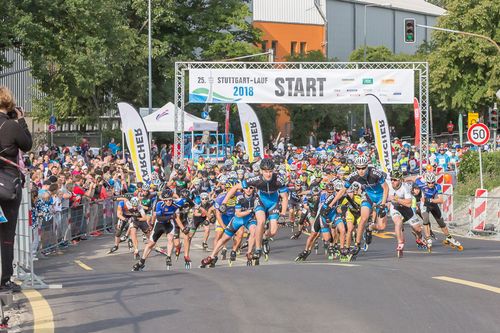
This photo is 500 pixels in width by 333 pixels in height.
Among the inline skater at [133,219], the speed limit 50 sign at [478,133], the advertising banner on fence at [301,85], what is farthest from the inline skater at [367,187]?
the advertising banner on fence at [301,85]

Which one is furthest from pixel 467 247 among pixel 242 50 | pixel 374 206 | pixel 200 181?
pixel 242 50

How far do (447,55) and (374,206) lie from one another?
4784 cm

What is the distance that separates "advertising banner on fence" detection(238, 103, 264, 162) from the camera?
38688 millimetres

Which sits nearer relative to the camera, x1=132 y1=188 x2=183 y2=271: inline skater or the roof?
x1=132 y1=188 x2=183 y2=271: inline skater

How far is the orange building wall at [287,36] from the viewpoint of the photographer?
8706cm

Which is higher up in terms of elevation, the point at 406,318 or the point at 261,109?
the point at 261,109

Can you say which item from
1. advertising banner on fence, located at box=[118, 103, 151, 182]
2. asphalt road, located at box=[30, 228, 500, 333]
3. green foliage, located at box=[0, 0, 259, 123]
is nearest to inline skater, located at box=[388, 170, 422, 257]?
asphalt road, located at box=[30, 228, 500, 333]

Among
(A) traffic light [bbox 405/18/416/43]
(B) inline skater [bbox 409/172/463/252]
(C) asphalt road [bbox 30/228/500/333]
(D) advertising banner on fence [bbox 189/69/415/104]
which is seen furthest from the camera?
(A) traffic light [bbox 405/18/416/43]

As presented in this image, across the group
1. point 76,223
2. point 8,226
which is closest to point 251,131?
point 76,223

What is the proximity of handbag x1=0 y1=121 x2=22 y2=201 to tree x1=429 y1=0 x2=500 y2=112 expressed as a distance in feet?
192

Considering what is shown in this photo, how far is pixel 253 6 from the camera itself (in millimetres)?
86625

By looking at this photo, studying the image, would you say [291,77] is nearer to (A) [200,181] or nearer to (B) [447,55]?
(A) [200,181]

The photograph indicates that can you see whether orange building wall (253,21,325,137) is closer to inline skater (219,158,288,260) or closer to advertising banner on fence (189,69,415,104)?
advertising banner on fence (189,69,415,104)

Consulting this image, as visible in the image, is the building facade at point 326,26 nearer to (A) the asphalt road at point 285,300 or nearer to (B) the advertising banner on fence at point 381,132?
(B) the advertising banner on fence at point 381,132
